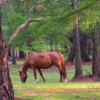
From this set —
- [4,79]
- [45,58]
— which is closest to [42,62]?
[45,58]

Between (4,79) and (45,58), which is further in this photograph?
(45,58)

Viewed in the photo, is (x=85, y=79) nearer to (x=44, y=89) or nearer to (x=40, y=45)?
(x=44, y=89)

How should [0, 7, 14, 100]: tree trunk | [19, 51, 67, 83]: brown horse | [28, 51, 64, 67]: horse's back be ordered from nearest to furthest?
[0, 7, 14, 100]: tree trunk, [19, 51, 67, 83]: brown horse, [28, 51, 64, 67]: horse's back

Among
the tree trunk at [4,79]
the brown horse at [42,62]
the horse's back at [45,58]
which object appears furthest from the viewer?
the horse's back at [45,58]

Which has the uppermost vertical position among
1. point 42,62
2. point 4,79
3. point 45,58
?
point 4,79

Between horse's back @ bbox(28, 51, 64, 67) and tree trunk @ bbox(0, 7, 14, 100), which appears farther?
horse's back @ bbox(28, 51, 64, 67)

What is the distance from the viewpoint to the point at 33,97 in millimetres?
12078

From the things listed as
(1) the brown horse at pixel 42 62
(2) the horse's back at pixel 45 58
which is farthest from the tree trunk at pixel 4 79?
(2) the horse's back at pixel 45 58

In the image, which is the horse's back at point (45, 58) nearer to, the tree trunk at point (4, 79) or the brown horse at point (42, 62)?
the brown horse at point (42, 62)

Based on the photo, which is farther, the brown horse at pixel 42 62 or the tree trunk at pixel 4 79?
the brown horse at pixel 42 62

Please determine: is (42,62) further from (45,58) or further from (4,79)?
(4,79)

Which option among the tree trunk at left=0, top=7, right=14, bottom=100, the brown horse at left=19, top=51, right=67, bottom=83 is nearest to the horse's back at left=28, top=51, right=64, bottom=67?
the brown horse at left=19, top=51, right=67, bottom=83

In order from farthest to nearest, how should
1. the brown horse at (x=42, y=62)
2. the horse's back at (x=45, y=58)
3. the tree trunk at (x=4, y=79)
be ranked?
the horse's back at (x=45, y=58) < the brown horse at (x=42, y=62) < the tree trunk at (x=4, y=79)

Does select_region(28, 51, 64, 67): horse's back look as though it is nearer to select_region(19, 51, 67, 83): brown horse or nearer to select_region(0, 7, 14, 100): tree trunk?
select_region(19, 51, 67, 83): brown horse
